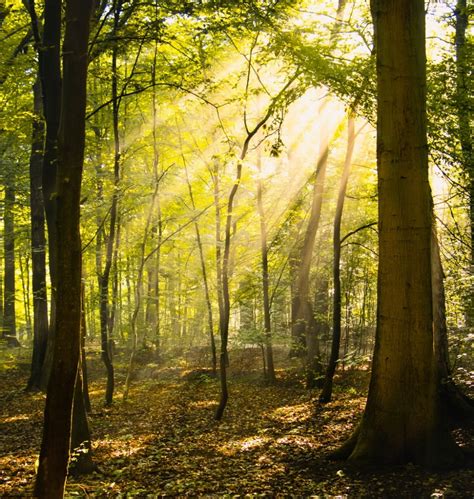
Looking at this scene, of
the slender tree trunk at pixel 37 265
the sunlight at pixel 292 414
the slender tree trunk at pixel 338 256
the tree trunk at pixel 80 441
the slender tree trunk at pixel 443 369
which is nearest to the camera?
the slender tree trunk at pixel 443 369

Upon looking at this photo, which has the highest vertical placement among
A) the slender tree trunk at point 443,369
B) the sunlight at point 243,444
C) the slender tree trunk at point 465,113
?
the slender tree trunk at point 465,113

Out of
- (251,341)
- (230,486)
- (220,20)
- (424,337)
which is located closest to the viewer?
(424,337)

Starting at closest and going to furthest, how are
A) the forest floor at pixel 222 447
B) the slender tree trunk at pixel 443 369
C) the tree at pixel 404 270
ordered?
the forest floor at pixel 222 447
the tree at pixel 404 270
the slender tree trunk at pixel 443 369

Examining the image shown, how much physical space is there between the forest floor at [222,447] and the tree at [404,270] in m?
0.36

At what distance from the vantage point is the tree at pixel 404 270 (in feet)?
18.0

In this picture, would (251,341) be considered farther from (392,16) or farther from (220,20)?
(392,16)

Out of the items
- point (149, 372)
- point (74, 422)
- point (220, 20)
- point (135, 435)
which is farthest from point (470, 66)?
point (149, 372)

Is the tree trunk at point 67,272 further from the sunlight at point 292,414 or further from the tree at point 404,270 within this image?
the sunlight at point 292,414

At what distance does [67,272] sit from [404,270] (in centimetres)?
372

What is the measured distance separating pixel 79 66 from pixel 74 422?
487 cm

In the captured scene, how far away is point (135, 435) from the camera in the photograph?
9.45 meters

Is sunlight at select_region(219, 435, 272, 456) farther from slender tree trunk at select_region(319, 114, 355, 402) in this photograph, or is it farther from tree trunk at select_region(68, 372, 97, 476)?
slender tree trunk at select_region(319, 114, 355, 402)

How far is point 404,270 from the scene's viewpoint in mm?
5523

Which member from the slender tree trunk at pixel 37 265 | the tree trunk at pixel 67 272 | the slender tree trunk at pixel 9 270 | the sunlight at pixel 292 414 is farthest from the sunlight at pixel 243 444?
the slender tree trunk at pixel 9 270
